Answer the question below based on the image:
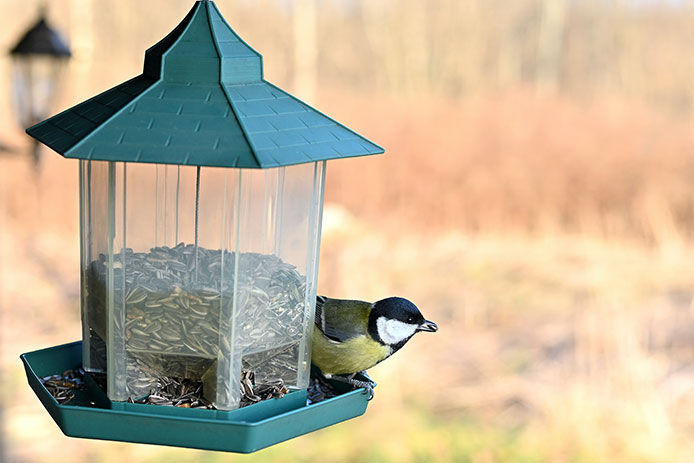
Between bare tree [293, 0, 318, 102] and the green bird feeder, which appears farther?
bare tree [293, 0, 318, 102]

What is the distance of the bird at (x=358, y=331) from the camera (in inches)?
77.2

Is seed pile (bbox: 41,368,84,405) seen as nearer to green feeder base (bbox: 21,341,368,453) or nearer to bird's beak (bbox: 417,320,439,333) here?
green feeder base (bbox: 21,341,368,453)

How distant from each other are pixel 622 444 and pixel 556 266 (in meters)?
2.93

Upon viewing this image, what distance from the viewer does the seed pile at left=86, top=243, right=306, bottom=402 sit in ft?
5.07

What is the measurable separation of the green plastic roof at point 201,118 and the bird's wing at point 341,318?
→ 0.57 metres

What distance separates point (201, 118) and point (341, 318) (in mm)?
783

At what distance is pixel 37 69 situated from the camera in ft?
13.0

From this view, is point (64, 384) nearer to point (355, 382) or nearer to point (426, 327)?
point (355, 382)

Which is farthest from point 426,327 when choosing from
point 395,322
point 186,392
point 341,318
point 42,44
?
point 42,44

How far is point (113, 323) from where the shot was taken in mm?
1583

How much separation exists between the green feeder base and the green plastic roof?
0.49 m

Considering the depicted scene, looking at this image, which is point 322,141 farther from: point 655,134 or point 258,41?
point 258,41

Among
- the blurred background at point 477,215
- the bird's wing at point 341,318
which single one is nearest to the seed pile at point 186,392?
the bird's wing at point 341,318

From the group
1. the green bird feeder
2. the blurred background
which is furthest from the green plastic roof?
the blurred background
